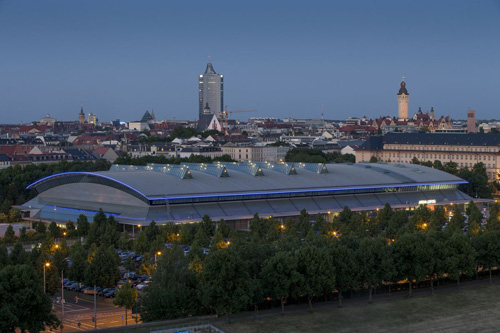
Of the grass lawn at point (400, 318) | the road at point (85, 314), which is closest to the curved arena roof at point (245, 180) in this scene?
the road at point (85, 314)

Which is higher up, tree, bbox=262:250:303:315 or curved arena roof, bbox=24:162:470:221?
curved arena roof, bbox=24:162:470:221

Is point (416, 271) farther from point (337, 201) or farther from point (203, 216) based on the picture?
point (337, 201)

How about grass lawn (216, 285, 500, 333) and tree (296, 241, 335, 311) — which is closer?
grass lawn (216, 285, 500, 333)

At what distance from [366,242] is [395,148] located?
277 ft

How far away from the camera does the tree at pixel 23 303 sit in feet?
112

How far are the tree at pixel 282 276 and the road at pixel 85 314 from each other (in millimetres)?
6295

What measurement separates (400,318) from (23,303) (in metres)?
16.3

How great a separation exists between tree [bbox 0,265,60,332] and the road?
85.1 inches

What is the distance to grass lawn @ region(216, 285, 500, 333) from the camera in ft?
123

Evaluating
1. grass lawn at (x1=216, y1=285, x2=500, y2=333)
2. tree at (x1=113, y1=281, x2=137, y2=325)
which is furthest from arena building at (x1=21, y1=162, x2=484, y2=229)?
grass lawn at (x1=216, y1=285, x2=500, y2=333)

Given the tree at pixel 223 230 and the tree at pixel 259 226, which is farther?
the tree at pixel 259 226

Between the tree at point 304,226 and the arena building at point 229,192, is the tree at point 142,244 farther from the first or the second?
the tree at point 304,226

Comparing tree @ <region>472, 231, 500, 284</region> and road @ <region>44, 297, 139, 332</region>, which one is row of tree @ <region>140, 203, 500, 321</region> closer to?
tree @ <region>472, 231, 500, 284</region>

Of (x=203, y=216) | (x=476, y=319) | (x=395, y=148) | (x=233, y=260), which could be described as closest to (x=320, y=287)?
(x=233, y=260)
